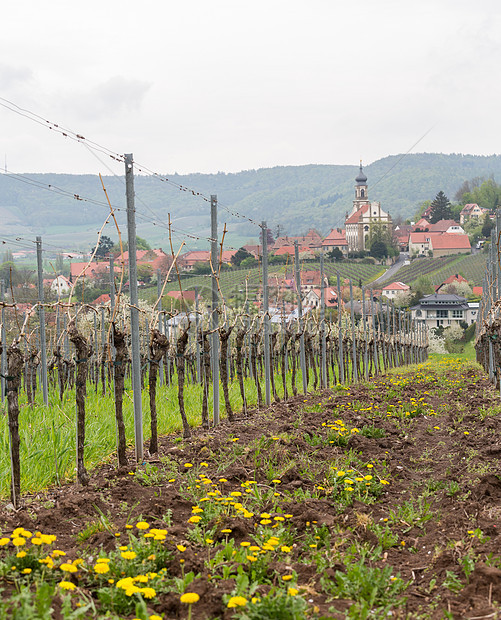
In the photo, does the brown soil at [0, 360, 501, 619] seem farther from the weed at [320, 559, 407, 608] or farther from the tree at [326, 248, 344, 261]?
the tree at [326, 248, 344, 261]

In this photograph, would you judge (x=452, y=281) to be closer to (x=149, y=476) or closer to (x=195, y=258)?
(x=195, y=258)

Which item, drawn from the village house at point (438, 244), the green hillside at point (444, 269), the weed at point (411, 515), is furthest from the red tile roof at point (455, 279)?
the weed at point (411, 515)

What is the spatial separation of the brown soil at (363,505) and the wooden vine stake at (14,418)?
0.24m

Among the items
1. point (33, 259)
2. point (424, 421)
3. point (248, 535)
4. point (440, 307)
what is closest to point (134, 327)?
point (248, 535)

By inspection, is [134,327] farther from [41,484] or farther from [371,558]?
[371,558]

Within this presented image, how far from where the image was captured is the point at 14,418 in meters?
6.83

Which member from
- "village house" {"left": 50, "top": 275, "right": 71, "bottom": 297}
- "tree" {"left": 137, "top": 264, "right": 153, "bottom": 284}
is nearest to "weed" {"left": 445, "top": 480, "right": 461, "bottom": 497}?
"village house" {"left": 50, "top": 275, "right": 71, "bottom": 297}

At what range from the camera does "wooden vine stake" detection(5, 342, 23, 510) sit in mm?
6695

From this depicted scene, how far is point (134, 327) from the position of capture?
30.2 feet

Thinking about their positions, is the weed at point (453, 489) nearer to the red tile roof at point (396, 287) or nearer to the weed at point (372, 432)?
the weed at point (372, 432)

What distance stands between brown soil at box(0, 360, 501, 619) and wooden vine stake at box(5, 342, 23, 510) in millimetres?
237

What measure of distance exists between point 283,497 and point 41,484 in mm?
2863

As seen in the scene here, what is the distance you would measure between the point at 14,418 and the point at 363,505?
373 cm

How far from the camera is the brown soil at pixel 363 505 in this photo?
439cm
